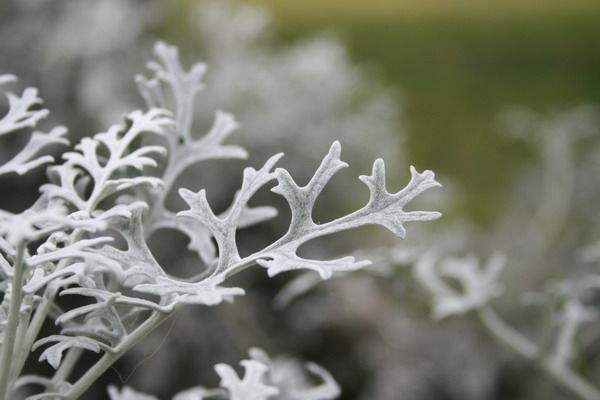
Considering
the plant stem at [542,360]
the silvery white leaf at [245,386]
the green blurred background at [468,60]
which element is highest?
the green blurred background at [468,60]

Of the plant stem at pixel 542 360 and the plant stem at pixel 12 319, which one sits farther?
the plant stem at pixel 542 360

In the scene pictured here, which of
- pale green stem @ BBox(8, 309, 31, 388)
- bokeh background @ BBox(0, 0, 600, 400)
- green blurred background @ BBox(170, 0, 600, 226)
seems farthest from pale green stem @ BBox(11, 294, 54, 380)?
green blurred background @ BBox(170, 0, 600, 226)

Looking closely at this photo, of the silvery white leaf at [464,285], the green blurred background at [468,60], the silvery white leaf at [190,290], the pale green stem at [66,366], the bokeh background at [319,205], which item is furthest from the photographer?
the green blurred background at [468,60]

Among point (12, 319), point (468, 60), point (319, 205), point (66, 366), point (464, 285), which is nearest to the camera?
point (12, 319)

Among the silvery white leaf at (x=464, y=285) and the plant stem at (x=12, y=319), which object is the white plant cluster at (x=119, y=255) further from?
the silvery white leaf at (x=464, y=285)

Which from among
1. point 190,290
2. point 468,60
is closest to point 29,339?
point 190,290

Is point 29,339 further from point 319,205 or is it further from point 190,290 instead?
point 319,205

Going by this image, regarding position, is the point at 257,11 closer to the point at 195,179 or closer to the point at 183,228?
the point at 195,179

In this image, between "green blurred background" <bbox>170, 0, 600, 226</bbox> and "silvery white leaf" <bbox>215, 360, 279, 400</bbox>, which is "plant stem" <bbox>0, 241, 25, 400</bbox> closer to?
"silvery white leaf" <bbox>215, 360, 279, 400</bbox>

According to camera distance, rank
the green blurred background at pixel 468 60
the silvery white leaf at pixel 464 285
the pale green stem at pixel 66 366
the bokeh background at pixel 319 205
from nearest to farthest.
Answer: the pale green stem at pixel 66 366 → the silvery white leaf at pixel 464 285 → the bokeh background at pixel 319 205 → the green blurred background at pixel 468 60

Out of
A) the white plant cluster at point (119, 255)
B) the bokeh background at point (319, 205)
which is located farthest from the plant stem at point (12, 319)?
the bokeh background at point (319, 205)
